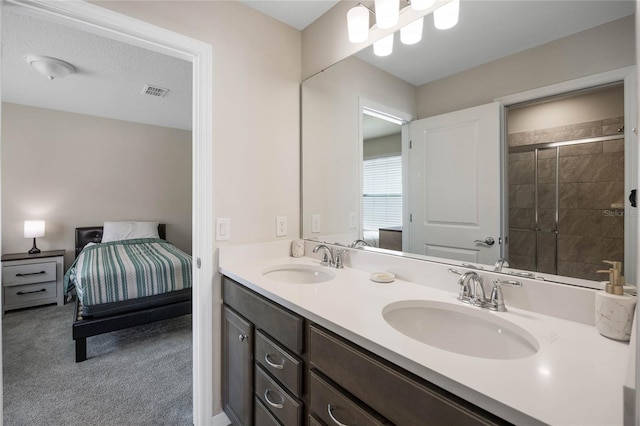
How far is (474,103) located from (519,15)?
0.31 metres

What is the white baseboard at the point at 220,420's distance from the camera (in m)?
1.57

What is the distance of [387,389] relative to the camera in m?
0.71

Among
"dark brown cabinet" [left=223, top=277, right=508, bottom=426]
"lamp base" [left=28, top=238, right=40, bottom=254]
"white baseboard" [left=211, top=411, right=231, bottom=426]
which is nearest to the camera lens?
"dark brown cabinet" [left=223, top=277, right=508, bottom=426]

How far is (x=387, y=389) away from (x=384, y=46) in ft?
4.98

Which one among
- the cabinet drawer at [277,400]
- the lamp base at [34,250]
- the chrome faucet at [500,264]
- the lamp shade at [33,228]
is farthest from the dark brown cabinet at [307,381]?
the lamp base at [34,250]

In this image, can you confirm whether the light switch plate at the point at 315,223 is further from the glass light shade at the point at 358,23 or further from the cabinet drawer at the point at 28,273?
the cabinet drawer at the point at 28,273

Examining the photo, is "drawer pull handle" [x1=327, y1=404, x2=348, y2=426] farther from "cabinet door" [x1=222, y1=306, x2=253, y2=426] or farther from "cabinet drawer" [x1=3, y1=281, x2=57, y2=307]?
"cabinet drawer" [x1=3, y1=281, x2=57, y2=307]

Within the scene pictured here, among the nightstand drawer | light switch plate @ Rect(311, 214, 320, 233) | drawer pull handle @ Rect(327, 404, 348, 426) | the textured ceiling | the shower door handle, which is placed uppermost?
the textured ceiling

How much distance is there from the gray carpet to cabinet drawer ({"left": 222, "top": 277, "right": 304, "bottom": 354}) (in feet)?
2.92

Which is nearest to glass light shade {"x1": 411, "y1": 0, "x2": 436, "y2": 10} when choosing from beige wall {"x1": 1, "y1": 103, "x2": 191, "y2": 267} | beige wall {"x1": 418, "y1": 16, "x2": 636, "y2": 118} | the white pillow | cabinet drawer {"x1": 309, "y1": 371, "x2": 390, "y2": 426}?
beige wall {"x1": 418, "y1": 16, "x2": 636, "y2": 118}

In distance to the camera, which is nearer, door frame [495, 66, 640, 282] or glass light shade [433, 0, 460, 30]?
door frame [495, 66, 640, 282]

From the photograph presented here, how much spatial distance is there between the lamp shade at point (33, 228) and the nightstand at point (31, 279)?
248 millimetres

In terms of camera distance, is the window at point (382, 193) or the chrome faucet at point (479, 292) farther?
the window at point (382, 193)

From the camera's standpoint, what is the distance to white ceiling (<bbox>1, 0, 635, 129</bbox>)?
98 centimetres
